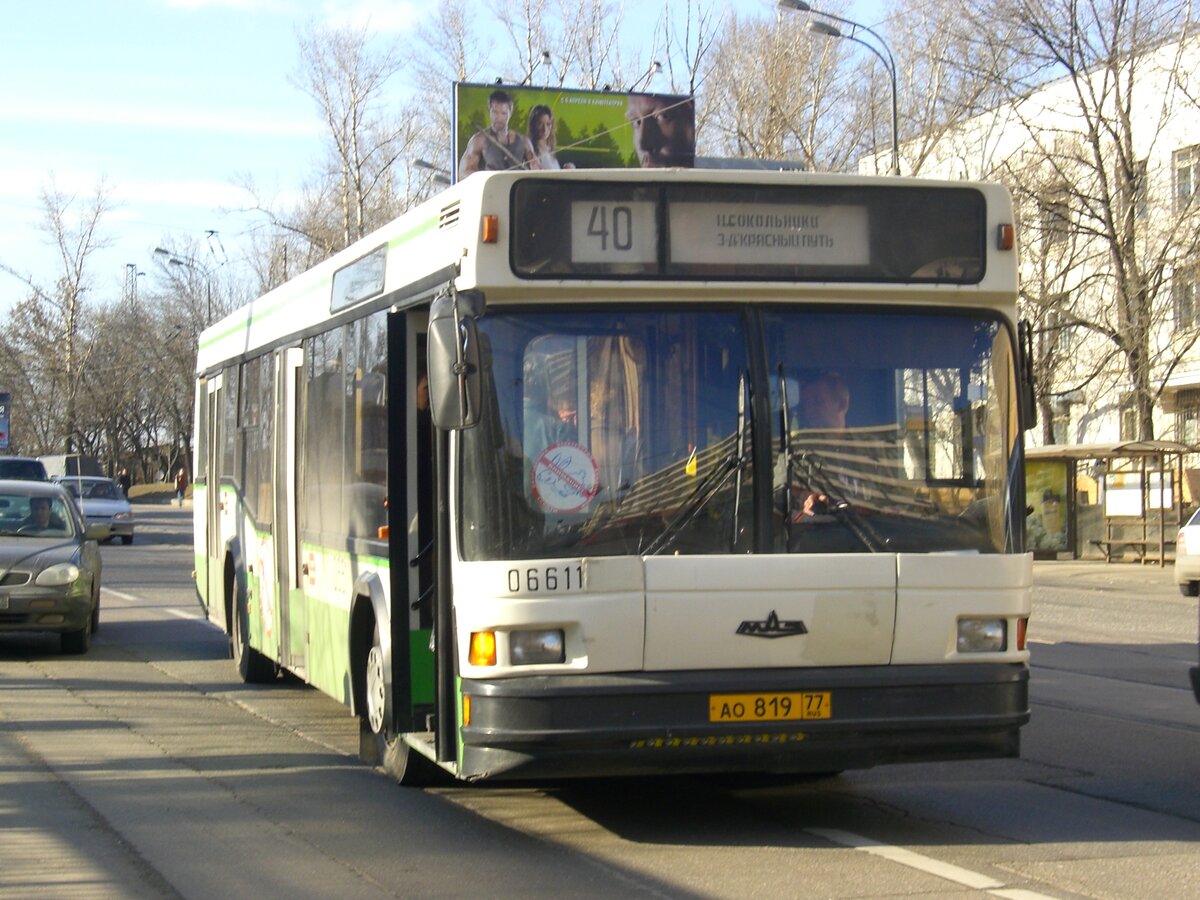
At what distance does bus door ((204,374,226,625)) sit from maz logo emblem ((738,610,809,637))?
7.79 meters

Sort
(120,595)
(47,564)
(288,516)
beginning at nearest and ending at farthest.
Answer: (288,516)
(47,564)
(120,595)

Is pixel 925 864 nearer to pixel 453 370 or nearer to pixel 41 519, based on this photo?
pixel 453 370

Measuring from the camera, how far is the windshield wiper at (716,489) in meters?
6.68

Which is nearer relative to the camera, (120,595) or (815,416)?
(815,416)

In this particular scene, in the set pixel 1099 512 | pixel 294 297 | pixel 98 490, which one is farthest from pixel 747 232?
pixel 98 490

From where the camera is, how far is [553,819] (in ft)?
25.1

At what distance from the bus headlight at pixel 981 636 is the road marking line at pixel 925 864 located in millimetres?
888

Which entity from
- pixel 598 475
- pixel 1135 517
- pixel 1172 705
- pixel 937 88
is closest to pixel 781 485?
pixel 598 475

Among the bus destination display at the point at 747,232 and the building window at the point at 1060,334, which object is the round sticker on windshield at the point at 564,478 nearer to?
the bus destination display at the point at 747,232

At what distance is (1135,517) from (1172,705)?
21271 millimetres

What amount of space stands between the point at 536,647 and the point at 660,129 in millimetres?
32516

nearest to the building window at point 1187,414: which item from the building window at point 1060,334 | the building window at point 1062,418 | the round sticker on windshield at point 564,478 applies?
the building window at point 1060,334

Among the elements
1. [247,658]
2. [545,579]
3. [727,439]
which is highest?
[727,439]

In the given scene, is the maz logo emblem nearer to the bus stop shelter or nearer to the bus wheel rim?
the bus wheel rim
